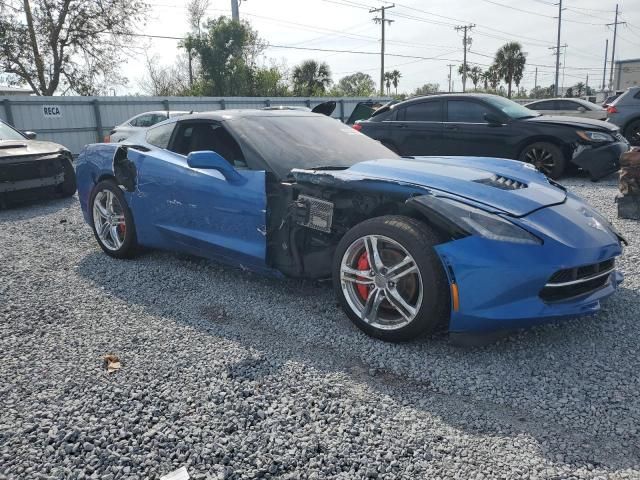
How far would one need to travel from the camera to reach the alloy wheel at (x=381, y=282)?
2879 mm

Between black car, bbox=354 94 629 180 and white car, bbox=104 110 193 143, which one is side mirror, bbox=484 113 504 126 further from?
white car, bbox=104 110 193 143

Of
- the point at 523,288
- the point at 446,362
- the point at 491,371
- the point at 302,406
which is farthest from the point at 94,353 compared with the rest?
the point at 523,288

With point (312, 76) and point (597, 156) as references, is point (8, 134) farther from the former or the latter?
point (312, 76)

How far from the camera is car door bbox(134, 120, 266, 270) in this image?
3.57 metres

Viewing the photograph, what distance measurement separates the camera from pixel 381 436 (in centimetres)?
216

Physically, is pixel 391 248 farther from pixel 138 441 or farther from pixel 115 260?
Result: pixel 115 260

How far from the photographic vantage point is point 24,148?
772 cm

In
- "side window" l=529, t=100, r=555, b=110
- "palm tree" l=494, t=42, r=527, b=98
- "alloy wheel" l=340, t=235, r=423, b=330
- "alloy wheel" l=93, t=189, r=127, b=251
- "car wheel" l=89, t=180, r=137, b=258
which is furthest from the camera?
"palm tree" l=494, t=42, r=527, b=98

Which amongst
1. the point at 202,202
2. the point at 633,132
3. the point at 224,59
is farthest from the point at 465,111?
the point at 224,59

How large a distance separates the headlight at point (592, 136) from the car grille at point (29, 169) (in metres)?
8.16

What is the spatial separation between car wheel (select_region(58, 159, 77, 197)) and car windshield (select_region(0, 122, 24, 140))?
0.83 meters

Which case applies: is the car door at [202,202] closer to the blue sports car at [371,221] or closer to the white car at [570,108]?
the blue sports car at [371,221]

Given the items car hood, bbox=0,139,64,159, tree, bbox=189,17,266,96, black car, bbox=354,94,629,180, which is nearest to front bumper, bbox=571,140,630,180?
black car, bbox=354,94,629,180

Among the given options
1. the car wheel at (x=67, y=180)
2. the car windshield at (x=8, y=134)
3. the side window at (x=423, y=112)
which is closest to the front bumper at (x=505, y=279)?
the side window at (x=423, y=112)
